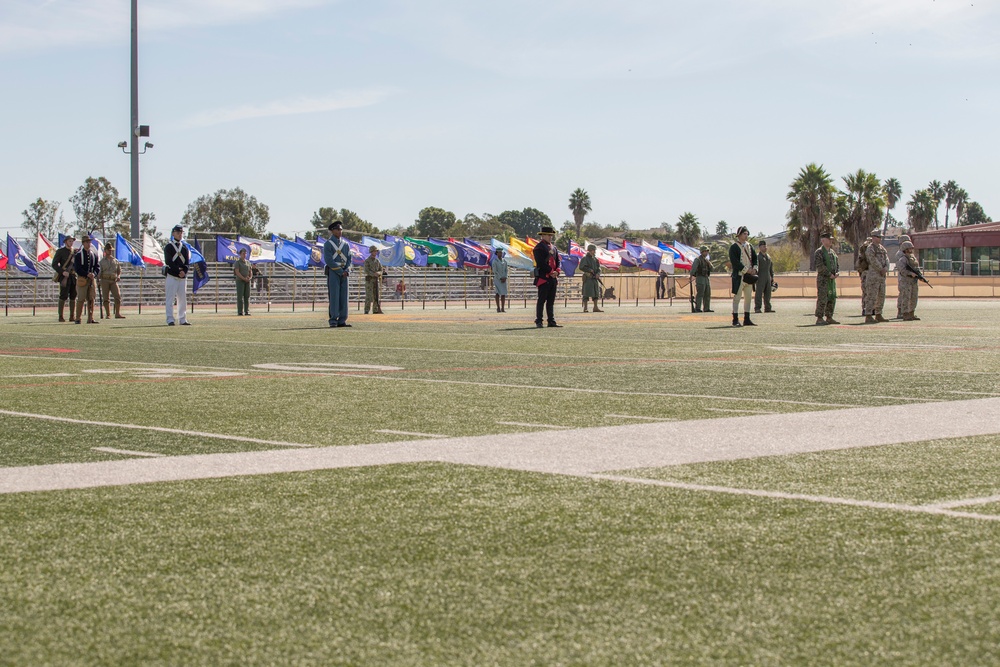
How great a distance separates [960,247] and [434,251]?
4923cm

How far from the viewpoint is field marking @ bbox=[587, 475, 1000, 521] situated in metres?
5.33

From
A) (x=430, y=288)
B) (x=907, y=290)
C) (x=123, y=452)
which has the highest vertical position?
(x=907, y=290)

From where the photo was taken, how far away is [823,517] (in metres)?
5.27

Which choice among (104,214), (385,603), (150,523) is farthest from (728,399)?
(104,214)

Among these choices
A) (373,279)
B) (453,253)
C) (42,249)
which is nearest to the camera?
(373,279)

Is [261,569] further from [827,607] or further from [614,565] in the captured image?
Result: [827,607]

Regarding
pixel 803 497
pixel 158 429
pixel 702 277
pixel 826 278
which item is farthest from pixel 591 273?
pixel 803 497

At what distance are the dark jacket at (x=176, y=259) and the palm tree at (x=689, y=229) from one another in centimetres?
11120

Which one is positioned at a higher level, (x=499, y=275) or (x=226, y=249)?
(x=226, y=249)

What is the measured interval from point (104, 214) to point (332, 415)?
97.6 meters

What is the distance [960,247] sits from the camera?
92250mm

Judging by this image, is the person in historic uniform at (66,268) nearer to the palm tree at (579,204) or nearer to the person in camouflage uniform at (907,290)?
the person in camouflage uniform at (907,290)

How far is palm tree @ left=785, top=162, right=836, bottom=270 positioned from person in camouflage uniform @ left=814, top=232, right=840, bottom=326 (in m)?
75.1

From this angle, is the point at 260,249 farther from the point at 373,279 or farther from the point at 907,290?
the point at 907,290
